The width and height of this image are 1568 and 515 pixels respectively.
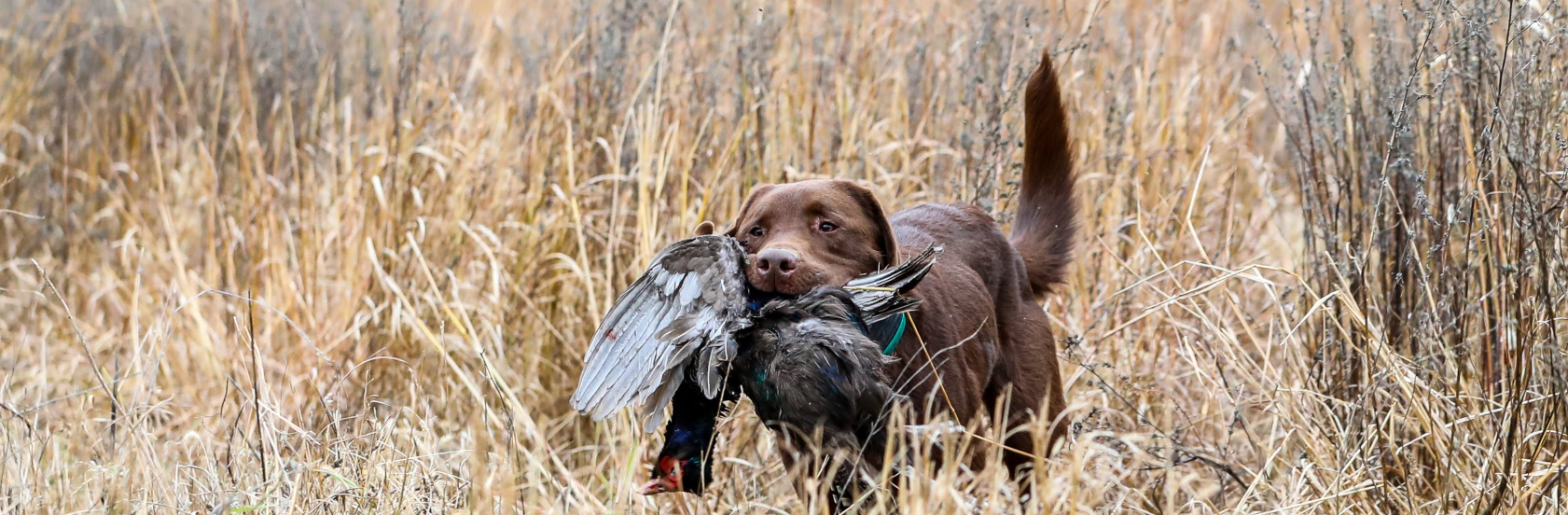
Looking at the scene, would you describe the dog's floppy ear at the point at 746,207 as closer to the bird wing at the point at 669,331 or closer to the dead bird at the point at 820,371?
the bird wing at the point at 669,331

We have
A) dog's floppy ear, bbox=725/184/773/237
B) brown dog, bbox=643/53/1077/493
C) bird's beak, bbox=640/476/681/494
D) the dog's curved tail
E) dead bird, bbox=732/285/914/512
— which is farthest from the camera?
the dog's curved tail

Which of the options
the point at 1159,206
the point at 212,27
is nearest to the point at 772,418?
the point at 1159,206

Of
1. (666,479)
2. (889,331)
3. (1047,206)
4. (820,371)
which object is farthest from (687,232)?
(820,371)

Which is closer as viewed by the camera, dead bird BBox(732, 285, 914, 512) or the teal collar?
dead bird BBox(732, 285, 914, 512)

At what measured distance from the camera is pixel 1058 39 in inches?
150

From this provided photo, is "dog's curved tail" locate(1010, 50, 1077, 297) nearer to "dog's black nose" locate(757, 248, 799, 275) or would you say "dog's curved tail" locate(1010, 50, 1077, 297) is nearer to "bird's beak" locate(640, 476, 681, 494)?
"dog's black nose" locate(757, 248, 799, 275)

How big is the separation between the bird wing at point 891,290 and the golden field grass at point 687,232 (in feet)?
1.08

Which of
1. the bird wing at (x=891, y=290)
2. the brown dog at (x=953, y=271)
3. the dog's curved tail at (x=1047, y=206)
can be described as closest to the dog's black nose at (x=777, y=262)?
the brown dog at (x=953, y=271)

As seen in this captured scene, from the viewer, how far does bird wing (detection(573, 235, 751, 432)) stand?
220 centimetres

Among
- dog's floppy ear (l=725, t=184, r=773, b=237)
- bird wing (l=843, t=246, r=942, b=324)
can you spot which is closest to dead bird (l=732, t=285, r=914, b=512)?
bird wing (l=843, t=246, r=942, b=324)

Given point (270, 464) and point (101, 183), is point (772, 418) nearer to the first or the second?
point (270, 464)

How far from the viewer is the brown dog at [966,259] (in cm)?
255

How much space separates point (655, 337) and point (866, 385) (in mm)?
359

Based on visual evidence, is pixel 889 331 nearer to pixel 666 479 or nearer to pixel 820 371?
pixel 820 371
